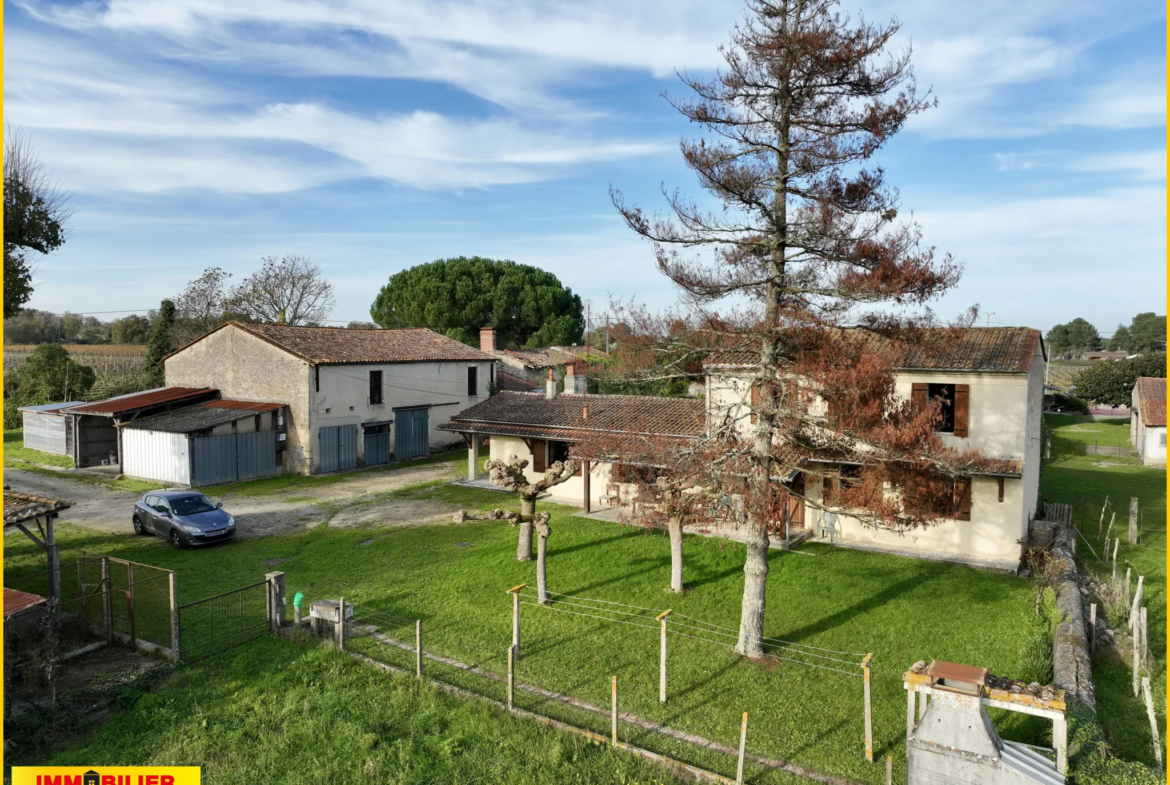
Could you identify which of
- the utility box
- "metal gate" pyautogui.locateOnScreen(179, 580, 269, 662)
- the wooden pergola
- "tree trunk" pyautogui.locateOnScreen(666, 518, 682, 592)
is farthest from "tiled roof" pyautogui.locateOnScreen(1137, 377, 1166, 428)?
the wooden pergola

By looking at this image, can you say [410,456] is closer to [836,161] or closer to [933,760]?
[836,161]

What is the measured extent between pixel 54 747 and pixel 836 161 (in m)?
13.8

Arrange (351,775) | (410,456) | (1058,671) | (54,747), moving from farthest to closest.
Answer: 1. (410,456)
2. (1058,671)
3. (54,747)
4. (351,775)

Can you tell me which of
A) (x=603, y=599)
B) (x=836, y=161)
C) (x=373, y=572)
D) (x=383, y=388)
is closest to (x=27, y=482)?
(x=383, y=388)

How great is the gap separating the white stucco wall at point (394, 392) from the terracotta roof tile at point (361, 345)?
35 cm

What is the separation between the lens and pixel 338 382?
29.7 meters

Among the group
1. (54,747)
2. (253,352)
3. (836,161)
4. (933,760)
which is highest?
(836,161)

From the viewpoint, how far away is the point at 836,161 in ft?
38.4

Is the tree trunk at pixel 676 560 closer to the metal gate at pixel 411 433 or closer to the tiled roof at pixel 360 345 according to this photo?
the tiled roof at pixel 360 345

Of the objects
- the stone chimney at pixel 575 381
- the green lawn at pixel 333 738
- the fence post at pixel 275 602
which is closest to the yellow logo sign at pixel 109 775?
the green lawn at pixel 333 738

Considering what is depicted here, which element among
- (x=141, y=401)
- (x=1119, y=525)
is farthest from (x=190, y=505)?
(x=1119, y=525)

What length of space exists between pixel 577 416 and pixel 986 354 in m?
11.5

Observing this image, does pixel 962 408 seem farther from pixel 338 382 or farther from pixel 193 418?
pixel 193 418

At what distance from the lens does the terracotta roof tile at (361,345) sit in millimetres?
29703
